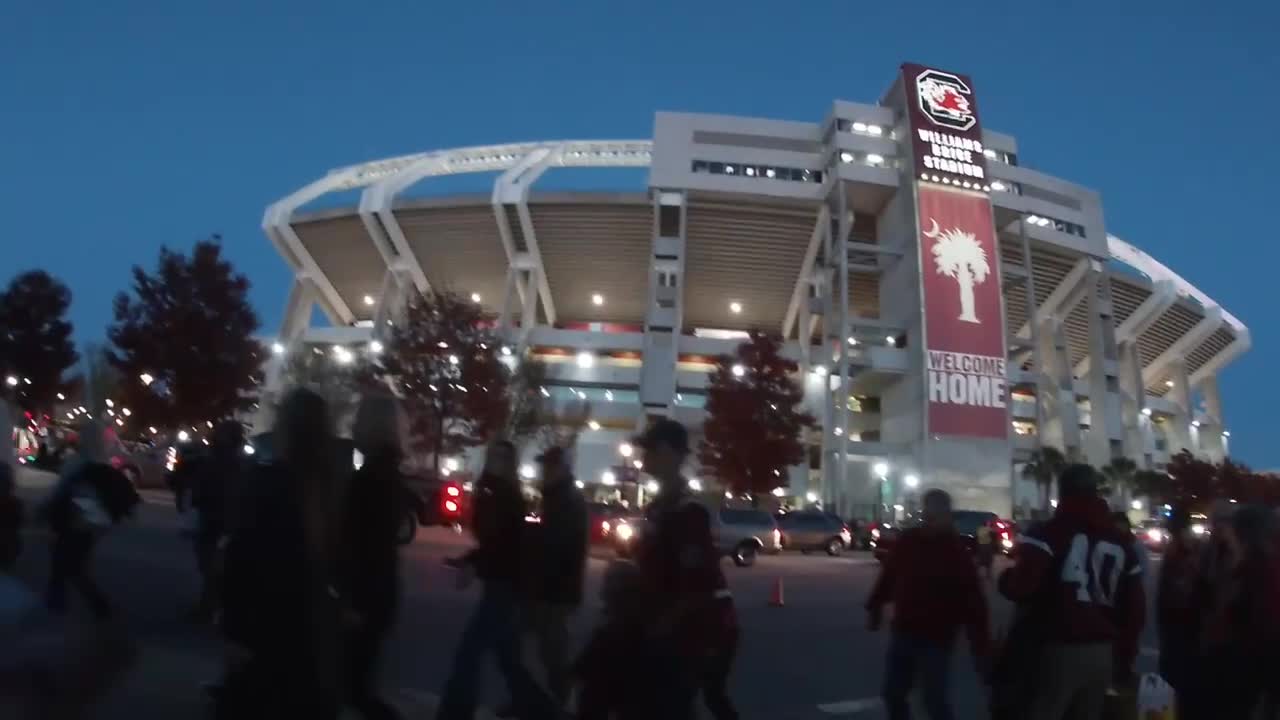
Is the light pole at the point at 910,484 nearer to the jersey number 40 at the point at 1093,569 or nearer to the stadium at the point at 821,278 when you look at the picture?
the stadium at the point at 821,278

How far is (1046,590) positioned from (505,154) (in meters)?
65.1

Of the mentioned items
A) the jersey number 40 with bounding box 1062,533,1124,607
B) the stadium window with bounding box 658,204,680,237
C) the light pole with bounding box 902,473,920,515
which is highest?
the stadium window with bounding box 658,204,680,237

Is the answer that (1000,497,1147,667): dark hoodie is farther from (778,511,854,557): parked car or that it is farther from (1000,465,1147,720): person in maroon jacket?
(778,511,854,557): parked car

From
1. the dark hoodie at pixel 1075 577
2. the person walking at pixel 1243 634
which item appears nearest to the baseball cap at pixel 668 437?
the dark hoodie at pixel 1075 577

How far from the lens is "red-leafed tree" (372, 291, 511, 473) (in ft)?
126

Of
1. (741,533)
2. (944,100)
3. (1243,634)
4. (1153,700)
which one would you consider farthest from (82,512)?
(944,100)

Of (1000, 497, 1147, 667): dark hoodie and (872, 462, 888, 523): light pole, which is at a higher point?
(872, 462, 888, 523): light pole

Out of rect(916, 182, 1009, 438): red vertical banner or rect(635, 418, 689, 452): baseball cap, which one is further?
rect(916, 182, 1009, 438): red vertical banner

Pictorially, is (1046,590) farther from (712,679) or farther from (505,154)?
(505,154)

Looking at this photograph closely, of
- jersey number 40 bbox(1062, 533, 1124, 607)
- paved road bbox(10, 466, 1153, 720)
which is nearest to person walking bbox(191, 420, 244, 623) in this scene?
paved road bbox(10, 466, 1153, 720)

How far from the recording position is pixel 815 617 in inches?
616

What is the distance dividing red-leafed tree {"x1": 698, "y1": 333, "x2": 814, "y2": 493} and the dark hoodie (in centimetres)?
3908

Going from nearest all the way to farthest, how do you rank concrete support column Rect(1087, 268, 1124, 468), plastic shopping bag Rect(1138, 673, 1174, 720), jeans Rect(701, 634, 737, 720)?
plastic shopping bag Rect(1138, 673, 1174, 720) < jeans Rect(701, 634, 737, 720) < concrete support column Rect(1087, 268, 1124, 468)

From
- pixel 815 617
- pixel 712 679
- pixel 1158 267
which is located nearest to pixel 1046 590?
pixel 712 679
